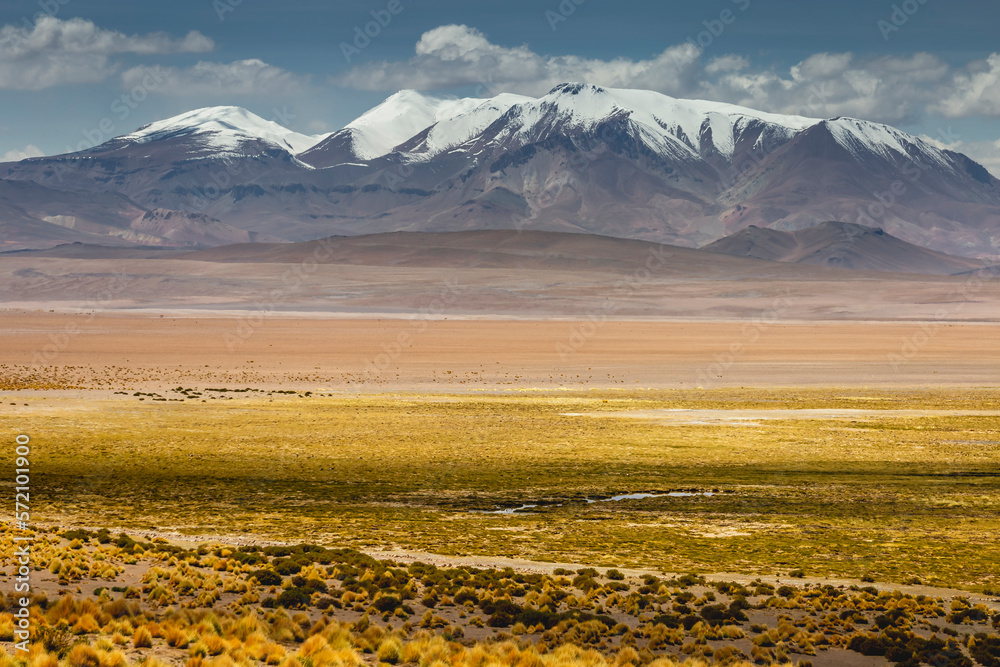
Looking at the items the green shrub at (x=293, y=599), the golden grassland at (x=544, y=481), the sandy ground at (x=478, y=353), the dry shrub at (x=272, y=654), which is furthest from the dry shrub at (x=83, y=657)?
the sandy ground at (x=478, y=353)

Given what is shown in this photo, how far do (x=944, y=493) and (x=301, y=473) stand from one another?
47.4 feet

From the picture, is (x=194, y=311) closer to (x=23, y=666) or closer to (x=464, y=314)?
(x=464, y=314)

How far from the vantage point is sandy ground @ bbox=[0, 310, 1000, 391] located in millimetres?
54656

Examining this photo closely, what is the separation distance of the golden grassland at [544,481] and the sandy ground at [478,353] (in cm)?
1198

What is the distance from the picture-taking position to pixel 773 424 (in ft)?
120

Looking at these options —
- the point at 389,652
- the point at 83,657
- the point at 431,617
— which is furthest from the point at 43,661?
the point at 431,617

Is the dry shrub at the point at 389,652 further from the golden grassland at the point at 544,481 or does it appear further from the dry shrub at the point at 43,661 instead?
the golden grassland at the point at 544,481

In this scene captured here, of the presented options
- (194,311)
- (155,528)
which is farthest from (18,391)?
(194,311)

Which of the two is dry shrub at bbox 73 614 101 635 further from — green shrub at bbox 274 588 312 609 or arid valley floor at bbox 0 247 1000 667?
green shrub at bbox 274 588 312 609

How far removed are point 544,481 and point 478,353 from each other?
46580mm

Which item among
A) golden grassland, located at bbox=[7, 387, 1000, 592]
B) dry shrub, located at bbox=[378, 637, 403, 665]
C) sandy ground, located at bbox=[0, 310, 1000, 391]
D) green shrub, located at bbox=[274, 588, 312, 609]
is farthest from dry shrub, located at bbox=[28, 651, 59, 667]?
sandy ground, located at bbox=[0, 310, 1000, 391]

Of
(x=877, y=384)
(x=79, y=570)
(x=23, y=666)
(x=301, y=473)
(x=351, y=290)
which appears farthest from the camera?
(x=351, y=290)

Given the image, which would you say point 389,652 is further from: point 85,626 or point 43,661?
point 43,661

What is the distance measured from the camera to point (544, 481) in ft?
82.3
